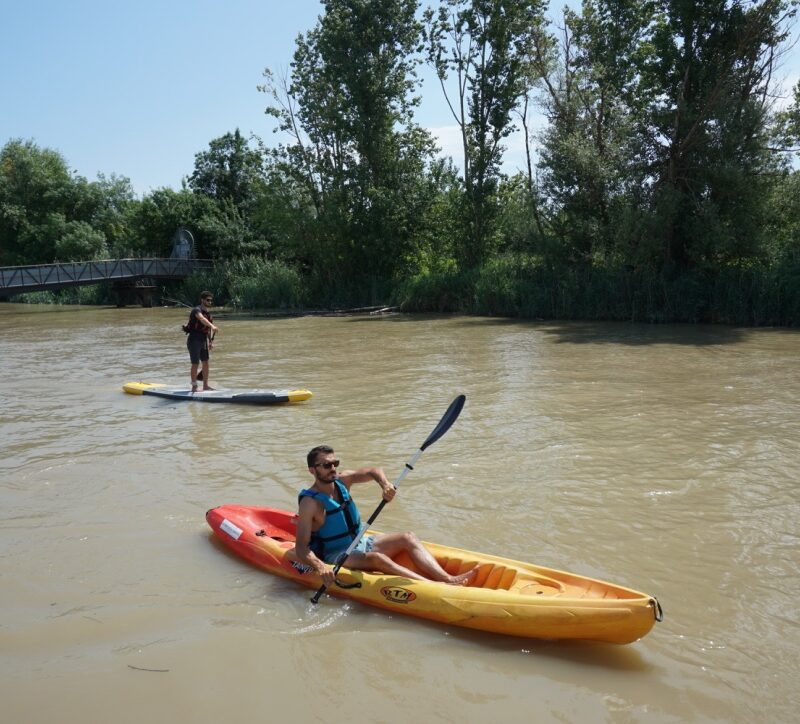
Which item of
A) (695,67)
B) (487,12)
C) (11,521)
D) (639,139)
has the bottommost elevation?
(11,521)

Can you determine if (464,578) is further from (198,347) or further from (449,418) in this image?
(198,347)

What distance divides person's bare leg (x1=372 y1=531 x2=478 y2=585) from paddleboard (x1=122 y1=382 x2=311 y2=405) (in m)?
5.79

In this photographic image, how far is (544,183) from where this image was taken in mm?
23531

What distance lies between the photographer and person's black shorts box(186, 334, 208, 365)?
35.2ft

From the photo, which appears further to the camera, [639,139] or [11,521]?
[639,139]

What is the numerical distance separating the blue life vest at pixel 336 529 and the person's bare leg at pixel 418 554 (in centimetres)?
19

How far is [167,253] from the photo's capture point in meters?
41.8

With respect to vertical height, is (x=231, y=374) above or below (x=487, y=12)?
below

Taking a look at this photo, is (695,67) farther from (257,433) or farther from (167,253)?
(167,253)

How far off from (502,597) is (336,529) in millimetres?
1223

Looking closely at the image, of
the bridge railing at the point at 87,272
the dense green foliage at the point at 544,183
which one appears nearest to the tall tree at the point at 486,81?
the dense green foliage at the point at 544,183

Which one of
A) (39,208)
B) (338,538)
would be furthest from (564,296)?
(39,208)

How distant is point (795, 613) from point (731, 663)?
29.7 inches

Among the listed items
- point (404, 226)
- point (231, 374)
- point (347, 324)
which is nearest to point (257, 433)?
point (231, 374)
